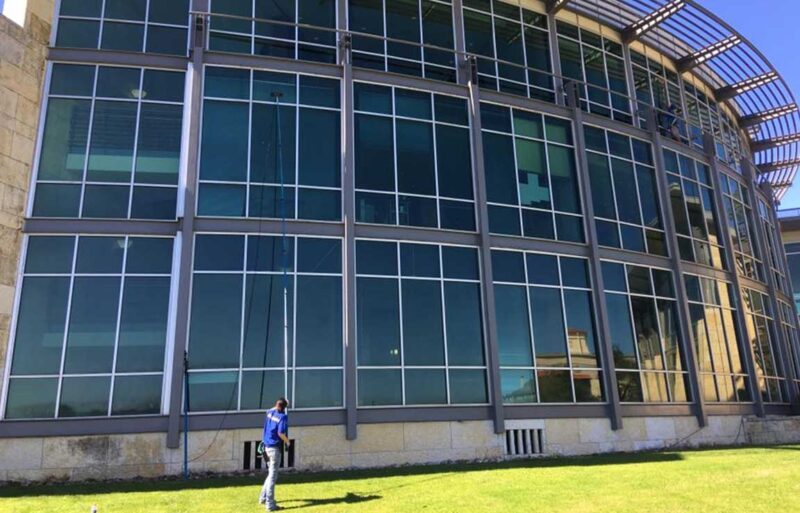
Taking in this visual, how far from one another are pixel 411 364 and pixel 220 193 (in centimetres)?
653

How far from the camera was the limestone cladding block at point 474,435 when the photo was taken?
15.6m

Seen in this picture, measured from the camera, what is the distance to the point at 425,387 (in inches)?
620

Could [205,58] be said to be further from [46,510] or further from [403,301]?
[46,510]

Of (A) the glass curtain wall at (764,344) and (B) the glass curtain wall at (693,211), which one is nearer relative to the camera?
(B) the glass curtain wall at (693,211)

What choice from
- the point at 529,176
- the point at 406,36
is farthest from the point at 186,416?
Result: the point at 406,36

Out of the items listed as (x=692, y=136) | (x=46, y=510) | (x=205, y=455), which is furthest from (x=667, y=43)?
(x=46, y=510)

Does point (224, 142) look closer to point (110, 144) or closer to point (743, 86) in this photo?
point (110, 144)

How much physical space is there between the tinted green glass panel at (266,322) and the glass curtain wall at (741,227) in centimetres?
1744

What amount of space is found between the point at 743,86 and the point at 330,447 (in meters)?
24.1

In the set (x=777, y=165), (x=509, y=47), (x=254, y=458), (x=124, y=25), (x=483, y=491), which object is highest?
(x=777, y=165)

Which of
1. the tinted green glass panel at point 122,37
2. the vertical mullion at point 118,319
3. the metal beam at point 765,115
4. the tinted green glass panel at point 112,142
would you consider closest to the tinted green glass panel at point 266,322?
the vertical mullion at point 118,319

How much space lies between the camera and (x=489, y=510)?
909 cm

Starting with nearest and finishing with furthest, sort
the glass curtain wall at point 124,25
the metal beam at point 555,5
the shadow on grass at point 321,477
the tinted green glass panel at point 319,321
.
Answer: the shadow on grass at point 321,477 → the tinted green glass panel at point 319,321 → the glass curtain wall at point 124,25 → the metal beam at point 555,5

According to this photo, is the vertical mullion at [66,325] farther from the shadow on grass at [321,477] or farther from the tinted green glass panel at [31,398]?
the shadow on grass at [321,477]
